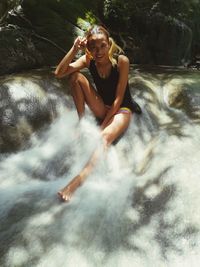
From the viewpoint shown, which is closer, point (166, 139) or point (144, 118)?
point (166, 139)

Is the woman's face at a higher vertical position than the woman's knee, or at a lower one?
higher

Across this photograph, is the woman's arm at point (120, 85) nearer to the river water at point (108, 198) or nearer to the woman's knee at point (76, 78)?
the river water at point (108, 198)

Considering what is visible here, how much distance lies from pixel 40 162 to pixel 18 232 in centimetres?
176

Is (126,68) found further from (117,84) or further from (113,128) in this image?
(113,128)

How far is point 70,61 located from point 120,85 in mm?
782

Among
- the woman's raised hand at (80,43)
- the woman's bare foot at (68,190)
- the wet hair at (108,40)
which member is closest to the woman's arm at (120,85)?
the wet hair at (108,40)

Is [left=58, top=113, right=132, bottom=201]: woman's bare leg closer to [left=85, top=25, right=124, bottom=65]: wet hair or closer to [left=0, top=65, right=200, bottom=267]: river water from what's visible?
[left=0, top=65, right=200, bottom=267]: river water

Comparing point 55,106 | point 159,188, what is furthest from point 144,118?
point 159,188

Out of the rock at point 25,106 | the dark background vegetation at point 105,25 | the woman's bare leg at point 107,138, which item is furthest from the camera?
the dark background vegetation at point 105,25

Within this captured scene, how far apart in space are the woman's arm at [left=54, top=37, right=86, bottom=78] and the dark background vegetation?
8.93 feet

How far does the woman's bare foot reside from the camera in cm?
460

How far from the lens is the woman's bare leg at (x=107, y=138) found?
4.75 m

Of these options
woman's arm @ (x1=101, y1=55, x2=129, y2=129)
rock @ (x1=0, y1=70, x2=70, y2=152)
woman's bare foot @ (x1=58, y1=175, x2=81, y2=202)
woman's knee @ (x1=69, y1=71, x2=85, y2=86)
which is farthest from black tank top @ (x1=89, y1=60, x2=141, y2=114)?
woman's bare foot @ (x1=58, y1=175, x2=81, y2=202)

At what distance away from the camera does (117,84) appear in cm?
557
